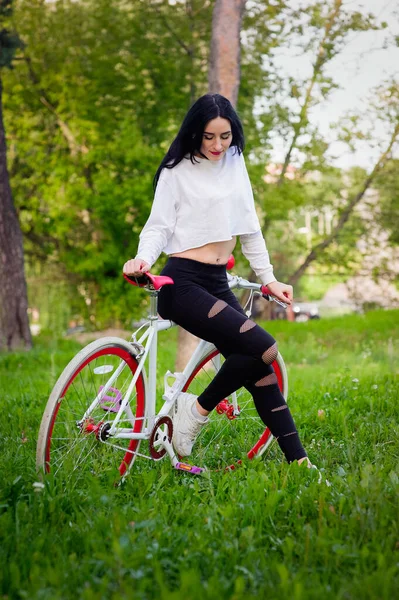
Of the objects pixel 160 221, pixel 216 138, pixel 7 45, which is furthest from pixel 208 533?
pixel 7 45

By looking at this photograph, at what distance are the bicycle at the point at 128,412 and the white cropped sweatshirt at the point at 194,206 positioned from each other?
0.26 m

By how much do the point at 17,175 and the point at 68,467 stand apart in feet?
51.9

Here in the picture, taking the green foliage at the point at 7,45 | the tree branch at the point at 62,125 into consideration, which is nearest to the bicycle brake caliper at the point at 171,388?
the green foliage at the point at 7,45

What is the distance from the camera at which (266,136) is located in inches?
659

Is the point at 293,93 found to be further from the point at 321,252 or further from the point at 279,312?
the point at 279,312

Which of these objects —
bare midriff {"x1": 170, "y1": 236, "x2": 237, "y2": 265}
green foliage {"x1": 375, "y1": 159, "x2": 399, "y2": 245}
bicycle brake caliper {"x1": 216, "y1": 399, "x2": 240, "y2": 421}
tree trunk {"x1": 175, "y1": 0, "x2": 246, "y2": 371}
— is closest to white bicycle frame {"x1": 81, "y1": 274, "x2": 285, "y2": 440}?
bare midriff {"x1": 170, "y1": 236, "x2": 237, "y2": 265}

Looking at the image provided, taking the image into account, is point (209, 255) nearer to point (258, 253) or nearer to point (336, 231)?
point (258, 253)

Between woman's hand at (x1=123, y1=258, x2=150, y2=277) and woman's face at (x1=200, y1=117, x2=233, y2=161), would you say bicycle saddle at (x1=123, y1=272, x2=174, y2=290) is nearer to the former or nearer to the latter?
woman's hand at (x1=123, y1=258, x2=150, y2=277)

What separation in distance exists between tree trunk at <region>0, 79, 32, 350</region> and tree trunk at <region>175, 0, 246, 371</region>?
3.75 metres

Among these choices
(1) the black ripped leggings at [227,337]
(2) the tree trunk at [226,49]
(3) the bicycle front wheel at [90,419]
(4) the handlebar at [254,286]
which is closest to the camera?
(3) the bicycle front wheel at [90,419]

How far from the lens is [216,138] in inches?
129

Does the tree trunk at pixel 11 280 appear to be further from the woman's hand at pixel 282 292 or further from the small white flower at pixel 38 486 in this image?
the small white flower at pixel 38 486

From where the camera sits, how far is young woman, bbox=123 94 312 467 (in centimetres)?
321

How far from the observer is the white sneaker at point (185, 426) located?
339cm
